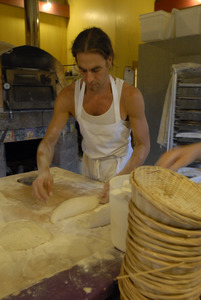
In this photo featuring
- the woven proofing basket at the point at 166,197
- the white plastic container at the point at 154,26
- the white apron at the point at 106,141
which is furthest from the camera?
the white plastic container at the point at 154,26

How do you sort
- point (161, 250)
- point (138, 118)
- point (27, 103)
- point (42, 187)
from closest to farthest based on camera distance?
point (161, 250), point (42, 187), point (138, 118), point (27, 103)

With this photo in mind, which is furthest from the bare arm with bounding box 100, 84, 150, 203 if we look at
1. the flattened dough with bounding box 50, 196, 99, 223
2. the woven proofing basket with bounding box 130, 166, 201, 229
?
the woven proofing basket with bounding box 130, 166, 201, 229

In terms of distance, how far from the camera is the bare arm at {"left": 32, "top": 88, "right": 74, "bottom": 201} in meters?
1.26

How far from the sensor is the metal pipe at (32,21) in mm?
4223

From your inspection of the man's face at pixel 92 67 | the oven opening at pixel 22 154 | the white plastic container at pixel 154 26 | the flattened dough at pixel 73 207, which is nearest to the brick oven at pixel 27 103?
the oven opening at pixel 22 154

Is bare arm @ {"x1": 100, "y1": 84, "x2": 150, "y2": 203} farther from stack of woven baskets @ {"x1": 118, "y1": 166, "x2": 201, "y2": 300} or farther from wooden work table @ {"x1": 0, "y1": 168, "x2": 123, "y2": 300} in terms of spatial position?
stack of woven baskets @ {"x1": 118, "y1": 166, "x2": 201, "y2": 300}

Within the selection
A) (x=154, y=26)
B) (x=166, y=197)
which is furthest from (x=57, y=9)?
(x=166, y=197)

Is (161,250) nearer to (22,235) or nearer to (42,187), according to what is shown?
(22,235)

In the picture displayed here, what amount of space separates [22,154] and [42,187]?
2.72 meters

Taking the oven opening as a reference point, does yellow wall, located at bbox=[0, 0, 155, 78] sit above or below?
above

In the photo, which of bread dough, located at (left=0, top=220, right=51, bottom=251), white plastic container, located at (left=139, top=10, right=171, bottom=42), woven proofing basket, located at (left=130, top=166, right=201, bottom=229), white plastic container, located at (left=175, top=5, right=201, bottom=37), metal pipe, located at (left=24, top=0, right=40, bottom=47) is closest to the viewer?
woven proofing basket, located at (left=130, top=166, right=201, bottom=229)

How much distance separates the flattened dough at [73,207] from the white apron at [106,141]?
1.77 ft

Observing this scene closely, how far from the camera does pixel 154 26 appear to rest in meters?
3.30

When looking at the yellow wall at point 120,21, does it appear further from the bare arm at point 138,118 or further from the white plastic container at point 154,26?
the bare arm at point 138,118
